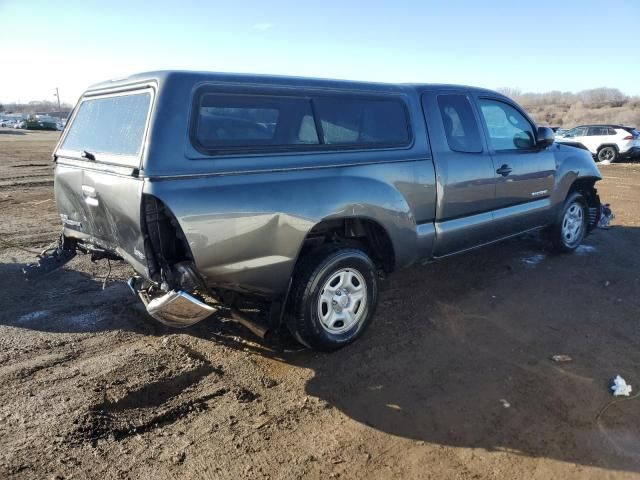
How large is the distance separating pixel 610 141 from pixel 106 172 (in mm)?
22177

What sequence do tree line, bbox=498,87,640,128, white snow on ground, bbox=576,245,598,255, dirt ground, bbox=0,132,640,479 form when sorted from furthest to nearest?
tree line, bbox=498,87,640,128 → white snow on ground, bbox=576,245,598,255 → dirt ground, bbox=0,132,640,479

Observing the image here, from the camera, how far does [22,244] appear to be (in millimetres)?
6645

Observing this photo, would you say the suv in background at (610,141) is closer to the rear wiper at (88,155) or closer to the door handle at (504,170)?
the door handle at (504,170)

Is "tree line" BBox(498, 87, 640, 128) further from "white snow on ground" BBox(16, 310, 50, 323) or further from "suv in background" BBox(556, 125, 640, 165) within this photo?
"white snow on ground" BBox(16, 310, 50, 323)

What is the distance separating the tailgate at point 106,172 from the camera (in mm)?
3100

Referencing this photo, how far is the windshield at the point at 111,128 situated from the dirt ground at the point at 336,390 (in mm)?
1467

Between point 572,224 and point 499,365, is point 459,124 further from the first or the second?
point 572,224

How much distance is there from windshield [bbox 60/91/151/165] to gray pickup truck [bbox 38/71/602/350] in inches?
0.6

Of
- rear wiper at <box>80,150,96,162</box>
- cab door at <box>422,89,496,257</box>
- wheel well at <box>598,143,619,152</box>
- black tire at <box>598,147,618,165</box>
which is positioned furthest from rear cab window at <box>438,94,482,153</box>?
wheel well at <box>598,143,619,152</box>

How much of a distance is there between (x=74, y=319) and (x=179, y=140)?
2.25 m

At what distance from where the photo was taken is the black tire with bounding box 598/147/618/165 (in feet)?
67.9

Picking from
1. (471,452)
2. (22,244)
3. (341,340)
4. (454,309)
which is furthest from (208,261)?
(22,244)

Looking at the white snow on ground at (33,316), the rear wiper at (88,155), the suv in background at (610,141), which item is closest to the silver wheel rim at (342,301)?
the rear wiper at (88,155)

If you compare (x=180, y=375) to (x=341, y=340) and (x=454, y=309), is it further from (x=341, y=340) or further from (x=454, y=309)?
(x=454, y=309)
